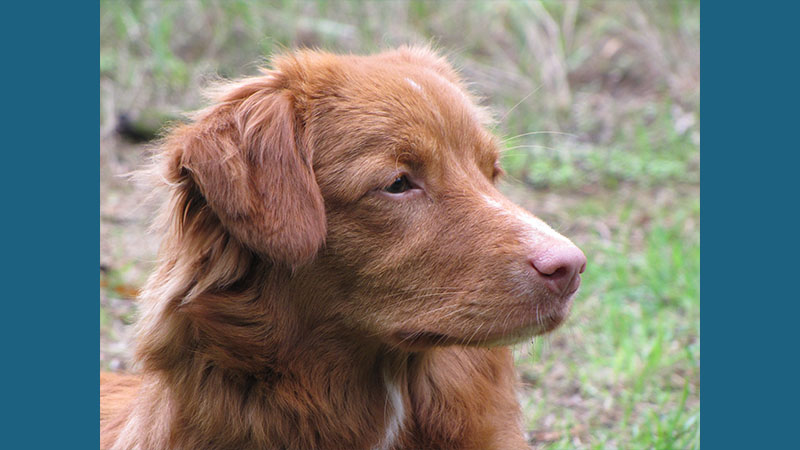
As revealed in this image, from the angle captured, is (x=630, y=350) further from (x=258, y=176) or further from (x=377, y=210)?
(x=258, y=176)

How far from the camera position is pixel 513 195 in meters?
8.09

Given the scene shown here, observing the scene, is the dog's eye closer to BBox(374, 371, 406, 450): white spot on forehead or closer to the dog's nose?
the dog's nose

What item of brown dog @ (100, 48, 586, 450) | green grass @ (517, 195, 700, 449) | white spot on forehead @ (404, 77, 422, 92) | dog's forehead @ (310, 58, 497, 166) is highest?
white spot on forehead @ (404, 77, 422, 92)

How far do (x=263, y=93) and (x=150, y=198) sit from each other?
60 centimetres

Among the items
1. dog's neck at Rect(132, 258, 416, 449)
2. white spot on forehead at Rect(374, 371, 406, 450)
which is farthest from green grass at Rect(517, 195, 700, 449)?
dog's neck at Rect(132, 258, 416, 449)

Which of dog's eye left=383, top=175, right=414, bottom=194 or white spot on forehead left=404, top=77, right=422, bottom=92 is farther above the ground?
white spot on forehead left=404, top=77, right=422, bottom=92

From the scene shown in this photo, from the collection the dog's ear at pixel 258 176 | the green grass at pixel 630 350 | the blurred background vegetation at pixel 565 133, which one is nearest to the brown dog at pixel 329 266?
the dog's ear at pixel 258 176

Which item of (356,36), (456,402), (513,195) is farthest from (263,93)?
(356,36)

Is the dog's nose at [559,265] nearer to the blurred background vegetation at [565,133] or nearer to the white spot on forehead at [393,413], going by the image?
the white spot on forehead at [393,413]

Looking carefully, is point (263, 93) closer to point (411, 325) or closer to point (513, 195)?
point (411, 325)

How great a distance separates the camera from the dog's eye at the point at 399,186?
3312 mm

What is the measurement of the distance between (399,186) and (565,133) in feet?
13.4

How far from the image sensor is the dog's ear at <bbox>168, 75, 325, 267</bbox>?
3.13 meters

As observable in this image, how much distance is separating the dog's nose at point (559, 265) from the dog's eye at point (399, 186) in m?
0.55
